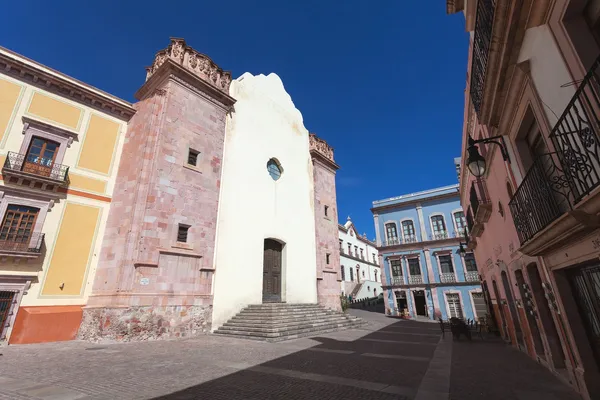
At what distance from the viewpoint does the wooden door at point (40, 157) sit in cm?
1070

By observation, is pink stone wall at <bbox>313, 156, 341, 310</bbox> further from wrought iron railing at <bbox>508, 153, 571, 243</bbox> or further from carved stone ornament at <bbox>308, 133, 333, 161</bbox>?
wrought iron railing at <bbox>508, 153, 571, 243</bbox>

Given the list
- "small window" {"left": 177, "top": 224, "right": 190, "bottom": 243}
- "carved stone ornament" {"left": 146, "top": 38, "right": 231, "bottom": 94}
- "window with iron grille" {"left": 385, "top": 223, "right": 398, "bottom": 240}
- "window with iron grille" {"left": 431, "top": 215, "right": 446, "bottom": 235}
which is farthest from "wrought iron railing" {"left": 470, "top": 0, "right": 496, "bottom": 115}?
"window with iron grille" {"left": 385, "top": 223, "right": 398, "bottom": 240}

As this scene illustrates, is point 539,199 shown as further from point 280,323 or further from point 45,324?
point 45,324

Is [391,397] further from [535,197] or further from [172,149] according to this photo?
[172,149]

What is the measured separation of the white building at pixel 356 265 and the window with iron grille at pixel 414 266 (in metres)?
11.9

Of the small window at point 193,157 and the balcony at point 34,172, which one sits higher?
the small window at point 193,157

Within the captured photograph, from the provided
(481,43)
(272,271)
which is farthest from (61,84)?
(481,43)

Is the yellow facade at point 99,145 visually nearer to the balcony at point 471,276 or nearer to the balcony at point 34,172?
the balcony at point 34,172

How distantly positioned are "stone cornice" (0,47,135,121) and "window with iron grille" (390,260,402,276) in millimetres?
24610

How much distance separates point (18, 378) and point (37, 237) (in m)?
6.61

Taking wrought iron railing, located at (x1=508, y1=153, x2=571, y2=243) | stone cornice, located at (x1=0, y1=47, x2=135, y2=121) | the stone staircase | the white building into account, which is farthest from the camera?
the white building

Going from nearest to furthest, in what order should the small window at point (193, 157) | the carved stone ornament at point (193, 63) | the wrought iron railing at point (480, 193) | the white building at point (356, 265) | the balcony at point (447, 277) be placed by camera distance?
the wrought iron railing at point (480, 193) → the small window at point (193, 157) → the carved stone ornament at point (193, 63) → the balcony at point (447, 277) → the white building at point (356, 265)

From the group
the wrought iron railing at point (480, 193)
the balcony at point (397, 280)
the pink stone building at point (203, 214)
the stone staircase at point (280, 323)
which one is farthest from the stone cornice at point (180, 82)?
the balcony at point (397, 280)

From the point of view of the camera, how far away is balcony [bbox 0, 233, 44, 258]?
9.60 metres
